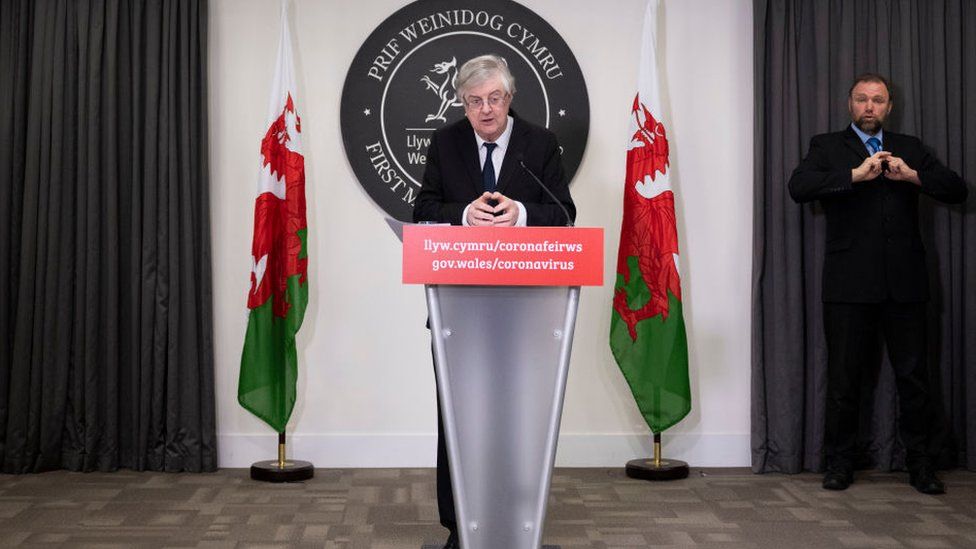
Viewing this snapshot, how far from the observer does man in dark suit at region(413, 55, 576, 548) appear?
10.0ft

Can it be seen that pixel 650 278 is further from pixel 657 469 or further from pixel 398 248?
pixel 398 248

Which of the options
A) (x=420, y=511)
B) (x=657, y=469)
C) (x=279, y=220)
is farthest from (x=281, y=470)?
(x=657, y=469)

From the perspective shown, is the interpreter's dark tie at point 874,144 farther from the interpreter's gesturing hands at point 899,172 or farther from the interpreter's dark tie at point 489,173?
the interpreter's dark tie at point 489,173

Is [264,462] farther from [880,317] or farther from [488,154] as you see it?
[880,317]

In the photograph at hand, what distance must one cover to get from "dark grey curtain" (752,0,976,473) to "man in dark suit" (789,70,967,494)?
28cm

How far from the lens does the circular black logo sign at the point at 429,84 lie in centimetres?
491

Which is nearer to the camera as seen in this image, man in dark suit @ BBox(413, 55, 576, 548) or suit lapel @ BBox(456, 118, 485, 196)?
man in dark suit @ BBox(413, 55, 576, 548)

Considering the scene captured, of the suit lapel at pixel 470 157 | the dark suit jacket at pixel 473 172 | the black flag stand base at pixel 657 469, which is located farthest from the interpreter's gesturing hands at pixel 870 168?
the suit lapel at pixel 470 157

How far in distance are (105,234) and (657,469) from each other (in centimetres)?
279

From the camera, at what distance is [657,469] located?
4.63 metres

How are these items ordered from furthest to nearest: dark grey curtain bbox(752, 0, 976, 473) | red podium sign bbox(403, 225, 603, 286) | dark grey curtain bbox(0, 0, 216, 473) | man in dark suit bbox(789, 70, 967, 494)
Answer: dark grey curtain bbox(752, 0, 976, 473) → dark grey curtain bbox(0, 0, 216, 473) → man in dark suit bbox(789, 70, 967, 494) → red podium sign bbox(403, 225, 603, 286)

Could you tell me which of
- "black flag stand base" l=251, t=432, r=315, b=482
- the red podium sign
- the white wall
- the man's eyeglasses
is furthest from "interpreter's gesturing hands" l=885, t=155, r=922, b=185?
"black flag stand base" l=251, t=432, r=315, b=482

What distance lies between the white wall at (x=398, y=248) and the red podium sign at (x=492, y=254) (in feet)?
7.97

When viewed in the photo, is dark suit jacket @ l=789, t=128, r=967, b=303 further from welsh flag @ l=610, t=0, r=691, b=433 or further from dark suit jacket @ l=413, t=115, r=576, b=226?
dark suit jacket @ l=413, t=115, r=576, b=226
